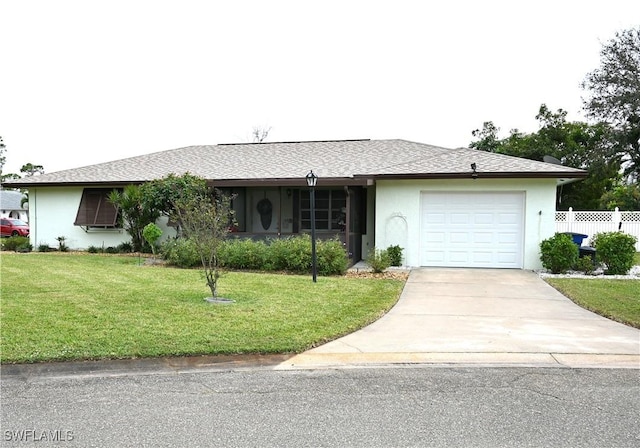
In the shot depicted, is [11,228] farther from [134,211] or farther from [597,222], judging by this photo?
[597,222]

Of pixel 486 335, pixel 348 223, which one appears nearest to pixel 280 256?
pixel 348 223

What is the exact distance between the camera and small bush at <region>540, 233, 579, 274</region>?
39.8ft

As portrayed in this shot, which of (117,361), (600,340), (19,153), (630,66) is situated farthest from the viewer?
(19,153)

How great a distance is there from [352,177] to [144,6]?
24.1 feet

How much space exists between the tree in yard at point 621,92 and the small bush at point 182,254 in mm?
28148

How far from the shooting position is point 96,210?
1761cm

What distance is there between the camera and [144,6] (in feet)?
41.0

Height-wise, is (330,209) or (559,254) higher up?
(330,209)

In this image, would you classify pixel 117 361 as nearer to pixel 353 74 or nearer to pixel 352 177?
pixel 352 177

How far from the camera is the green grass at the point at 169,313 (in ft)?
18.2

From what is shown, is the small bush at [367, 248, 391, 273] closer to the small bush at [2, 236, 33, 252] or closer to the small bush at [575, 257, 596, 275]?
the small bush at [575, 257, 596, 275]

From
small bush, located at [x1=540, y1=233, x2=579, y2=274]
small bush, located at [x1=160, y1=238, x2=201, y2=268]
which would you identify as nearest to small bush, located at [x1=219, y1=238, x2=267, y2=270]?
small bush, located at [x1=160, y1=238, x2=201, y2=268]

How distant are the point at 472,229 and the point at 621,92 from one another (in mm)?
23627

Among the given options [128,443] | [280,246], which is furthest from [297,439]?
[280,246]
